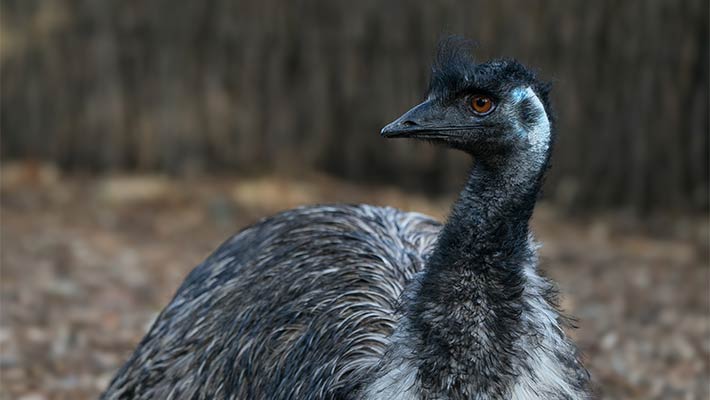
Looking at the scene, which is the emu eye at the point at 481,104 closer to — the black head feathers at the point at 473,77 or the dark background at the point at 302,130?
the black head feathers at the point at 473,77

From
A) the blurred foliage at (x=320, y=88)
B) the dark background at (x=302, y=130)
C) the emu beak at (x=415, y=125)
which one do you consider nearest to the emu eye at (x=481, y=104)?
the emu beak at (x=415, y=125)

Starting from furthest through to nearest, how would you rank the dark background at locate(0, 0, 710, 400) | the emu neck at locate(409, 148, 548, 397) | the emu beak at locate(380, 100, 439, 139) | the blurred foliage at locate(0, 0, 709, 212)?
the blurred foliage at locate(0, 0, 709, 212), the dark background at locate(0, 0, 710, 400), the emu beak at locate(380, 100, 439, 139), the emu neck at locate(409, 148, 548, 397)

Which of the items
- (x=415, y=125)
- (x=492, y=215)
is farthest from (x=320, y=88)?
(x=492, y=215)

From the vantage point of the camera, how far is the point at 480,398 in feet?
11.0

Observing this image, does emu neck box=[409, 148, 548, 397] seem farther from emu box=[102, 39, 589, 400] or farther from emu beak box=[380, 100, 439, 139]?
emu beak box=[380, 100, 439, 139]

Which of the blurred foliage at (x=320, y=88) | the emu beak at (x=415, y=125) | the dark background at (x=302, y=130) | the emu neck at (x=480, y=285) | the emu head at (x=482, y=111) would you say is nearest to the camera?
the emu neck at (x=480, y=285)

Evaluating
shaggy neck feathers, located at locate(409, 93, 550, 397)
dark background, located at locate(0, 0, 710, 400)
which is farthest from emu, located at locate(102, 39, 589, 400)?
dark background, located at locate(0, 0, 710, 400)

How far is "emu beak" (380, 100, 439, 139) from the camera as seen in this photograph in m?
3.60

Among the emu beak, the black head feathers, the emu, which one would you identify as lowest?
the emu

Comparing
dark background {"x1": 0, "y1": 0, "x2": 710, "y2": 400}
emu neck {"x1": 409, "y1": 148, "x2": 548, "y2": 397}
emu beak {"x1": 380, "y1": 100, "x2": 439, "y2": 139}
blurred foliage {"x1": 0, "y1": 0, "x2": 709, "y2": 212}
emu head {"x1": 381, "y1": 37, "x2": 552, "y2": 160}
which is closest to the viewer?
emu neck {"x1": 409, "y1": 148, "x2": 548, "y2": 397}

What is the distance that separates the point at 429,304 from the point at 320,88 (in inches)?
250

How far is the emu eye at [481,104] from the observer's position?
3539mm

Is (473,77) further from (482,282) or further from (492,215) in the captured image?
(482,282)

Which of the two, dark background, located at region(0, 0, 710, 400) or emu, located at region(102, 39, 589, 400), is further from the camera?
dark background, located at region(0, 0, 710, 400)
